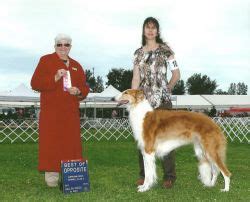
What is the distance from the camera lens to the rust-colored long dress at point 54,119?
698 cm

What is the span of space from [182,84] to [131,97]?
303 ft

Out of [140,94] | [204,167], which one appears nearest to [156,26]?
[140,94]

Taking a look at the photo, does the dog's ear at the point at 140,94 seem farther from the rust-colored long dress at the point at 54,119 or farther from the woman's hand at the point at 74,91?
the rust-colored long dress at the point at 54,119

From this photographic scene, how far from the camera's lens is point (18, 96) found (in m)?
23.4

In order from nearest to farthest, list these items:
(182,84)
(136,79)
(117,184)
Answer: (136,79)
(117,184)
(182,84)

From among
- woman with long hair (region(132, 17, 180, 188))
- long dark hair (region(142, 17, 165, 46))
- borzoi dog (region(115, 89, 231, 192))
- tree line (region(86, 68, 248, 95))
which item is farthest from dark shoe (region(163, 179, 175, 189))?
tree line (region(86, 68, 248, 95))

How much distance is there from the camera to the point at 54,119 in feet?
23.0

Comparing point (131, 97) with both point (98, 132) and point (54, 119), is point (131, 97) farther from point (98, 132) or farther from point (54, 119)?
point (98, 132)

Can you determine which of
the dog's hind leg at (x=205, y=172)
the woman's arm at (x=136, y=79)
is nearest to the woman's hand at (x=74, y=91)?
the woman's arm at (x=136, y=79)

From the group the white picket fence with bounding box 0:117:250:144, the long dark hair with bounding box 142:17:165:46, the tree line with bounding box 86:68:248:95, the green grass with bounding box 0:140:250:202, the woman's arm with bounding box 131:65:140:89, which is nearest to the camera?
the green grass with bounding box 0:140:250:202

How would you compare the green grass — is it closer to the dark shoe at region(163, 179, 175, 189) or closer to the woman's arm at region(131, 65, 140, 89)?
the dark shoe at region(163, 179, 175, 189)

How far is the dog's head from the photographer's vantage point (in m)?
6.83

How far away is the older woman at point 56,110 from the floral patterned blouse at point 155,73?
1.00 m

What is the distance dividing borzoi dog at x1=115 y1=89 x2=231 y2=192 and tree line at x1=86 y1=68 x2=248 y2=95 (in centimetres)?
5515
